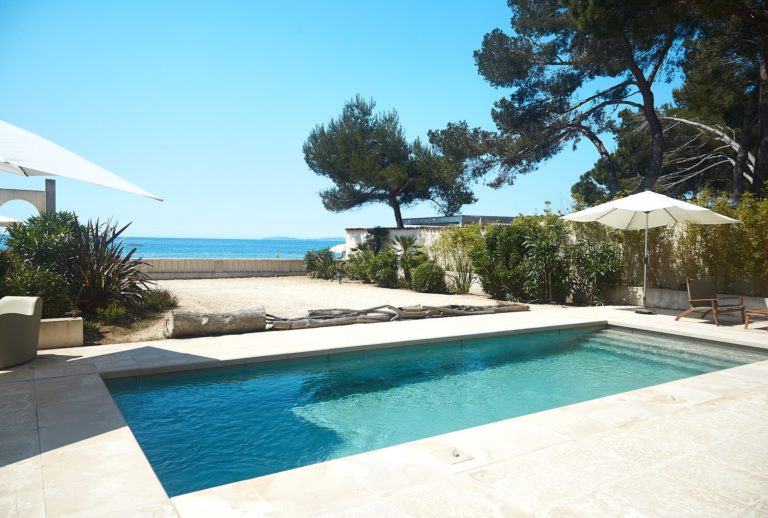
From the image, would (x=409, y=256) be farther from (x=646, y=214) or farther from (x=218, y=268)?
(x=218, y=268)

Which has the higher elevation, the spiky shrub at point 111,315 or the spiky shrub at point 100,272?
the spiky shrub at point 100,272

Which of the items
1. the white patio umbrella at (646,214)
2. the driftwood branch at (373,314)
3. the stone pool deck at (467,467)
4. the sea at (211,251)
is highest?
the sea at (211,251)

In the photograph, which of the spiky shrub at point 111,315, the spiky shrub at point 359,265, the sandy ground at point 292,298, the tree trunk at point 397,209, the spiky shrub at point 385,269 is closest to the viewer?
the spiky shrub at point 111,315

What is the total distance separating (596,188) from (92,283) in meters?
32.1

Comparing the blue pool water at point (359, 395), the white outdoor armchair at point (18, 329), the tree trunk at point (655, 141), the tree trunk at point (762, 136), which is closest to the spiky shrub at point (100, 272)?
the white outdoor armchair at point (18, 329)

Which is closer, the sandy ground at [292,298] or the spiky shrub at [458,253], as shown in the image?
the sandy ground at [292,298]

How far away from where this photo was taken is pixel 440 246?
1507cm

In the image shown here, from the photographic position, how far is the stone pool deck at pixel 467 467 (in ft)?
8.11

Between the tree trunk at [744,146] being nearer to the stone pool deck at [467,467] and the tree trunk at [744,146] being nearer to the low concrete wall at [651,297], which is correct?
the low concrete wall at [651,297]

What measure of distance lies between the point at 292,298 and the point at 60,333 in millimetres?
6471

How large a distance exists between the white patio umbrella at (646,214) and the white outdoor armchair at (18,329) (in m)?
9.28

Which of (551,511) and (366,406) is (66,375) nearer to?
(366,406)

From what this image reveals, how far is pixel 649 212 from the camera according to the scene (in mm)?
9891

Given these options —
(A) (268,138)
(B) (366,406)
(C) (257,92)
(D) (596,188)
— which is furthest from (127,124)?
(D) (596,188)
